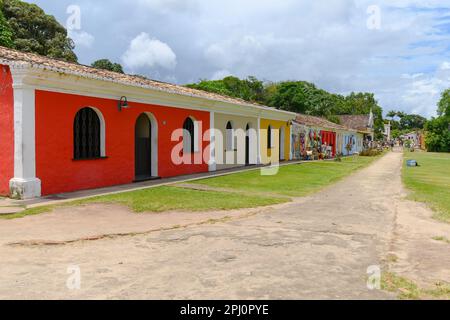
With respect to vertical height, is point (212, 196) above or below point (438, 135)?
below

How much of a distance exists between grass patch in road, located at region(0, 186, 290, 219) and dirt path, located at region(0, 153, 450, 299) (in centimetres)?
58

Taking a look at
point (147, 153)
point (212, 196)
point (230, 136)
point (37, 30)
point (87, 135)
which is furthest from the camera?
point (37, 30)

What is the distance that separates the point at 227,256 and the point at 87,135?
7.51 metres

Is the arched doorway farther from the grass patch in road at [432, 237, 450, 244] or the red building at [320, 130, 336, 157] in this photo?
the red building at [320, 130, 336, 157]

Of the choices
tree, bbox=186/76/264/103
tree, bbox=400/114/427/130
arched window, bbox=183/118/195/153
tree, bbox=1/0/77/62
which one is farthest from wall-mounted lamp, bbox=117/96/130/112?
tree, bbox=400/114/427/130

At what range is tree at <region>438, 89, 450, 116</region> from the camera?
6294 centimetres

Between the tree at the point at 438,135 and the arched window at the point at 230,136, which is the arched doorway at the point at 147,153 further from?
the tree at the point at 438,135

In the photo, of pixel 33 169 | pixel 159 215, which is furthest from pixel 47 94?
pixel 159 215

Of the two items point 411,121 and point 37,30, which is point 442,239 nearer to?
point 37,30

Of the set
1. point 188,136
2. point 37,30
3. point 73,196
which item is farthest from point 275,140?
point 37,30

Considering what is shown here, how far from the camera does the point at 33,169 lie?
9484 mm

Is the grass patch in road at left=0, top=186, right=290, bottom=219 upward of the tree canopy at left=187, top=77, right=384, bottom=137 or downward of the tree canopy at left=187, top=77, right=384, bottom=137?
downward

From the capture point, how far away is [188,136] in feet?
51.6
